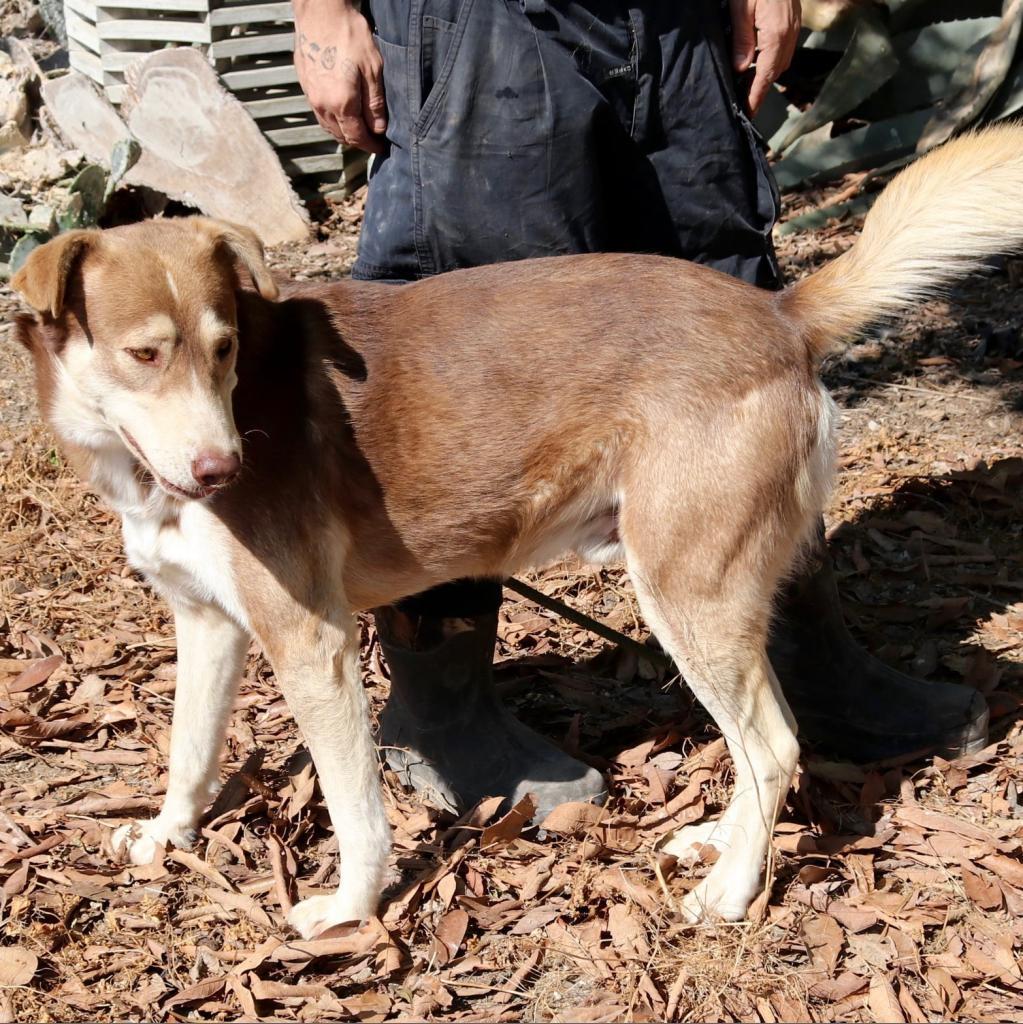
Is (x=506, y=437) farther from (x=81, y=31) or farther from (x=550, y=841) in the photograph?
(x=81, y=31)

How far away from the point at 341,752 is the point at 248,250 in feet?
4.18

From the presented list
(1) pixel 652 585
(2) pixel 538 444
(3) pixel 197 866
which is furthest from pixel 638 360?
(3) pixel 197 866

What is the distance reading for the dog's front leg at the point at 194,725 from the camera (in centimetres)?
340

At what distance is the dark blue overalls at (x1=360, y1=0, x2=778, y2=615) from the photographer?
10.6 feet

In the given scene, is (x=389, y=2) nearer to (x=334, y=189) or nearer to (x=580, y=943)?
(x=580, y=943)

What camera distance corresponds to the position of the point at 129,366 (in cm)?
281

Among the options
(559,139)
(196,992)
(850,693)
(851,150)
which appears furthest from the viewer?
(851,150)

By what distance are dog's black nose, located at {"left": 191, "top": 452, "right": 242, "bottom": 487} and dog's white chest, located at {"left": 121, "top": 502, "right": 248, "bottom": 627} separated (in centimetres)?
28

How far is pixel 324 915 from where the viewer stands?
311 cm

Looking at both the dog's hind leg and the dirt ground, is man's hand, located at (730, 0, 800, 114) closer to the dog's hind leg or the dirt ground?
the dog's hind leg

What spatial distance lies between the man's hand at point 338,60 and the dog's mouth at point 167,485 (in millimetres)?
1141

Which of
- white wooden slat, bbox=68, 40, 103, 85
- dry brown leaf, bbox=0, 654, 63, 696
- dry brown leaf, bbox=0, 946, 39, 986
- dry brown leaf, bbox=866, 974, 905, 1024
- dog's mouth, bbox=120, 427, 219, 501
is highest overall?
white wooden slat, bbox=68, 40, 103, 85

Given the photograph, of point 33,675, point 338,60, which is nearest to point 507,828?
point 33,675

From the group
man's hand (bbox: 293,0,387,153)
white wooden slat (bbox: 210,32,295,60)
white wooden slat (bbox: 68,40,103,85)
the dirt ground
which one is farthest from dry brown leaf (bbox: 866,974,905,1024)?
white wooden slat (bbox: 68,40,103,85)
